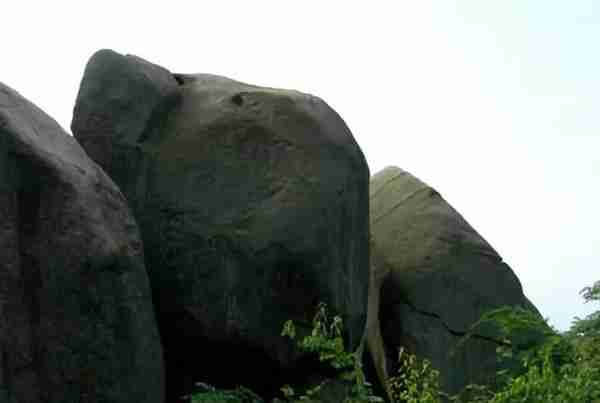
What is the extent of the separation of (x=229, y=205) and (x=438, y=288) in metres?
4.08

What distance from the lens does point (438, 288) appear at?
447 inches

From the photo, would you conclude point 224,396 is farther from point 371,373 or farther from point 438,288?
point 438,288

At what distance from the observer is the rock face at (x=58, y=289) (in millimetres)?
6074

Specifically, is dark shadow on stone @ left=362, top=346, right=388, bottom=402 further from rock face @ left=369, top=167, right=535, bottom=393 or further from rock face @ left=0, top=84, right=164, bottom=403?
rock face @ left=0, top=84, right=164, bottom=403

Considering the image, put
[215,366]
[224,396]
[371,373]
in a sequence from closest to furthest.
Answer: [224,396], [215,366], [371,373]

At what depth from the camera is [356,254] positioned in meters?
8.66

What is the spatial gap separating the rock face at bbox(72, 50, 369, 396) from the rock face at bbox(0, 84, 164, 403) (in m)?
1.52

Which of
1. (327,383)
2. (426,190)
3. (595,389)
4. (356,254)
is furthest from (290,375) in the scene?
(426,190)

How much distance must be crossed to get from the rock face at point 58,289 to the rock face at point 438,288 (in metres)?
4.76

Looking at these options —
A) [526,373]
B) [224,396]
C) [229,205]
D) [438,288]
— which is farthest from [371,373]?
[526,373]

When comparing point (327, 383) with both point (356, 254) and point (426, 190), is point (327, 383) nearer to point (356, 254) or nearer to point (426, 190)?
point (356, 254)

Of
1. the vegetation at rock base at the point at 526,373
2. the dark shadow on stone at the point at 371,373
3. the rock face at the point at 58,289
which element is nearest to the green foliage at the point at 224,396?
the vegetation at rock base at the point at 526,373

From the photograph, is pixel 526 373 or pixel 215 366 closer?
pixel 526 373

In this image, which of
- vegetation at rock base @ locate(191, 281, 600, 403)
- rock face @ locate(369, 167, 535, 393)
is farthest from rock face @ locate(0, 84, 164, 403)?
rock face @ locate(369, 167, 535, 393)
